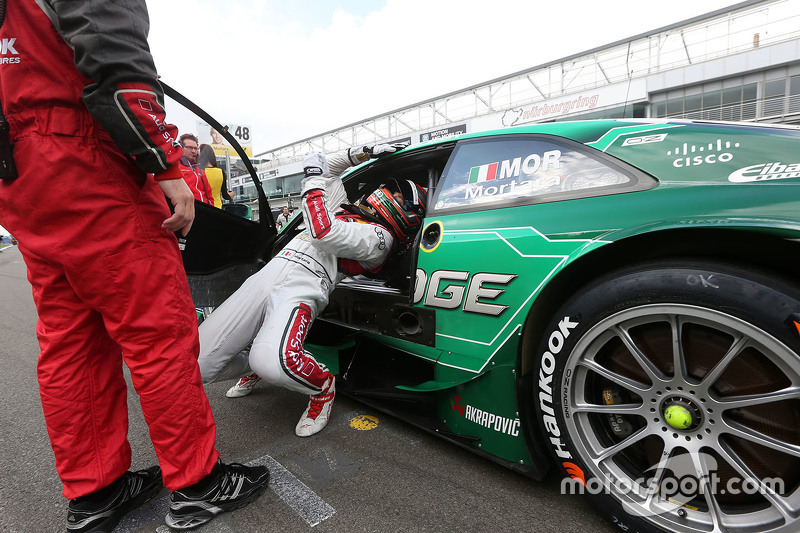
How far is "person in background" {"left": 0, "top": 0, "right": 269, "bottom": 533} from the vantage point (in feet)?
3.66

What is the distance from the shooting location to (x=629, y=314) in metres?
1.11

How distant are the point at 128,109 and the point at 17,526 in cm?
149

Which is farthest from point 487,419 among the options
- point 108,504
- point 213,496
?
point 108,504

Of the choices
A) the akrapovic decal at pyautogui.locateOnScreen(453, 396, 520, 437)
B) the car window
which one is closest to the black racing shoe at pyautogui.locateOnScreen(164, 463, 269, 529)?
the akrapovic decal at pyautogui.locateOnScreen(453, 396, 520, 437)

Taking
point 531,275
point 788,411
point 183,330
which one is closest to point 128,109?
point 183,330

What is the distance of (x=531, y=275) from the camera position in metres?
1.31

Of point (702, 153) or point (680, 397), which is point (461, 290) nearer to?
point (680, 397)

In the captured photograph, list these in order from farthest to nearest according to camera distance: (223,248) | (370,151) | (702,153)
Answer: (223,248)
(370,151)
(702,153)

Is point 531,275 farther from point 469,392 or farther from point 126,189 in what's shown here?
point 126,189

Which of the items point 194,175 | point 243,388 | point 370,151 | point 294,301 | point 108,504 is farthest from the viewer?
point 194,175

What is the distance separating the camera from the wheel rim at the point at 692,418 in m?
1.01

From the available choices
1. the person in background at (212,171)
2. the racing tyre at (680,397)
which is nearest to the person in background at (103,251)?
the racing tyre at (680,397)

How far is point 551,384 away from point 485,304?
13.3 inches

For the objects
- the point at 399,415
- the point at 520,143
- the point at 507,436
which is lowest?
the point at 399,415
